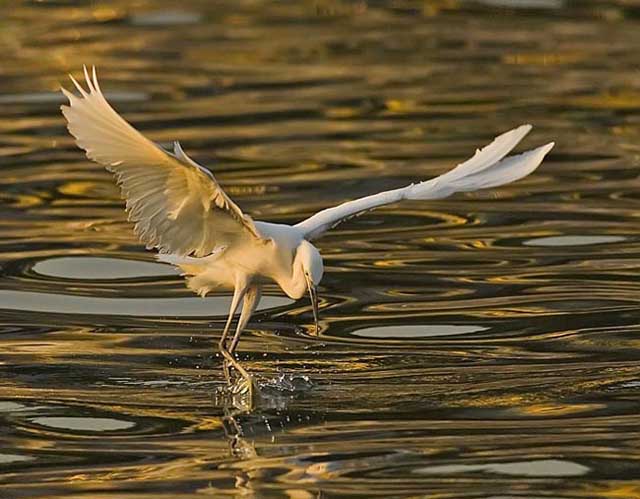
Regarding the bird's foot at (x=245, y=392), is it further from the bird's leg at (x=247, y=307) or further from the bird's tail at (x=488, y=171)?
the bird's tail at (x=488, y=171)

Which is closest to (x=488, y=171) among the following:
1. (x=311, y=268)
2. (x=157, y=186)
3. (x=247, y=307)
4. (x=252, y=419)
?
(x=247, y=307)

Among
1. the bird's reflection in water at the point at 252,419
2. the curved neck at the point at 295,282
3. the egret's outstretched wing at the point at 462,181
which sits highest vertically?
the egret's outstretched wing at the point at 462,181

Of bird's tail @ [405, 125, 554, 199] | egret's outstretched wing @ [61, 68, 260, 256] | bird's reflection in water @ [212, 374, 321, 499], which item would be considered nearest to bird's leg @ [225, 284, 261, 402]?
bird's reflection in water @ [212, 374, 321, 499]

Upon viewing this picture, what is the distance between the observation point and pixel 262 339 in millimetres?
11070

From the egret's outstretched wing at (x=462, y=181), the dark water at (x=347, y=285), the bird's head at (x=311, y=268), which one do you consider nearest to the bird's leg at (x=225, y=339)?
the dark water at (x=347, y=285)

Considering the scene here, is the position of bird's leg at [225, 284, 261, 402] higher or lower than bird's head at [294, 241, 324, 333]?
lower

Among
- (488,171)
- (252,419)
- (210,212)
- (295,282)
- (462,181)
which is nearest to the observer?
(252,419)

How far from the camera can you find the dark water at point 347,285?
8375mm

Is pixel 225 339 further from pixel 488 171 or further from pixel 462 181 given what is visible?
pixel 488 171

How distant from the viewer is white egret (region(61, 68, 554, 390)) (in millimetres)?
9086

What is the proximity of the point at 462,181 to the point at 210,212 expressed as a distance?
1.60 m

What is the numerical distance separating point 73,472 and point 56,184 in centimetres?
759

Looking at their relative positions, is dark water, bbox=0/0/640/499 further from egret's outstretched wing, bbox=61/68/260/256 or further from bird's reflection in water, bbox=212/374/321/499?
egret's outstretched wing, bbox=61/68/260/256

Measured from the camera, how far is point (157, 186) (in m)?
9.46
